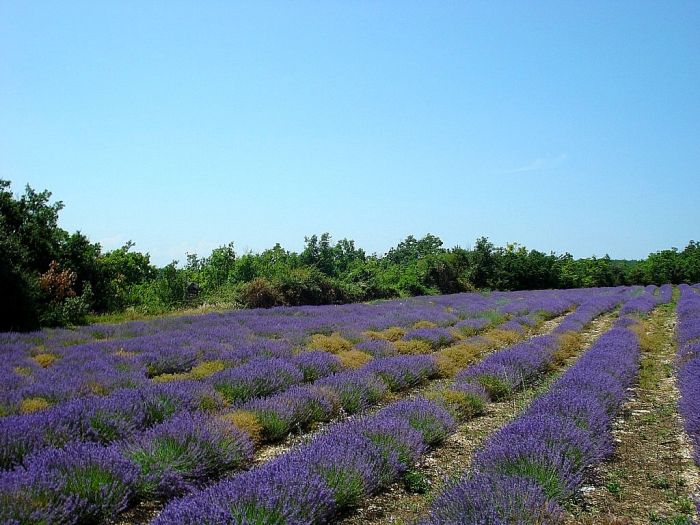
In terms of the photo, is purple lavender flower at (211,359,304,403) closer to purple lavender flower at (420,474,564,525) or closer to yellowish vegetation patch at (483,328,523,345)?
purple lavender flower at (420,474,564,525)

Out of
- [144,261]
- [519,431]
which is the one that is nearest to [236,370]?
[519,431]

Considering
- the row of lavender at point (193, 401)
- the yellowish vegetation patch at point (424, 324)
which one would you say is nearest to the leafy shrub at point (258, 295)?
the yellowish vegetation patch at point (424, 324)

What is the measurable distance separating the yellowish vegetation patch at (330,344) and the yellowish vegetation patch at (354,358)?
572mm

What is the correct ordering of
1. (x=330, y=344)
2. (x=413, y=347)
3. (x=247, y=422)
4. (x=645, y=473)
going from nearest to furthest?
(x=645, y=473) < (x=247, y=422) < (x=330, y=344) < (x=413, y=347)

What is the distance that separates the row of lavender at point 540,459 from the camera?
8.82 feet

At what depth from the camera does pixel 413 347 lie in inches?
382

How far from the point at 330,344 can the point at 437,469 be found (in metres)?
5.51

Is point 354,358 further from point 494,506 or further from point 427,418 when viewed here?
point 494,506

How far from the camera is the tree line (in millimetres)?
11923

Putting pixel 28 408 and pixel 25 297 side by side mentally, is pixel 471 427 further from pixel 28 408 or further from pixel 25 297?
pixel 25 297

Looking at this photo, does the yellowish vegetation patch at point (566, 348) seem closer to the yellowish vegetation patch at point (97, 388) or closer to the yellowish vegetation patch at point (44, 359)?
the yellowish vegetation patch at point (97, 388)

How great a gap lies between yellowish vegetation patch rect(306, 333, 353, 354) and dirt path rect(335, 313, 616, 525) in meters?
3.71

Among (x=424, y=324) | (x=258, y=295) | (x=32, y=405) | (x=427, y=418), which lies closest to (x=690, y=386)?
(x=427, y=418)

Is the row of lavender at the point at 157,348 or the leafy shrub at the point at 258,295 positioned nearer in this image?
the row of lavender at the point at 157,348
